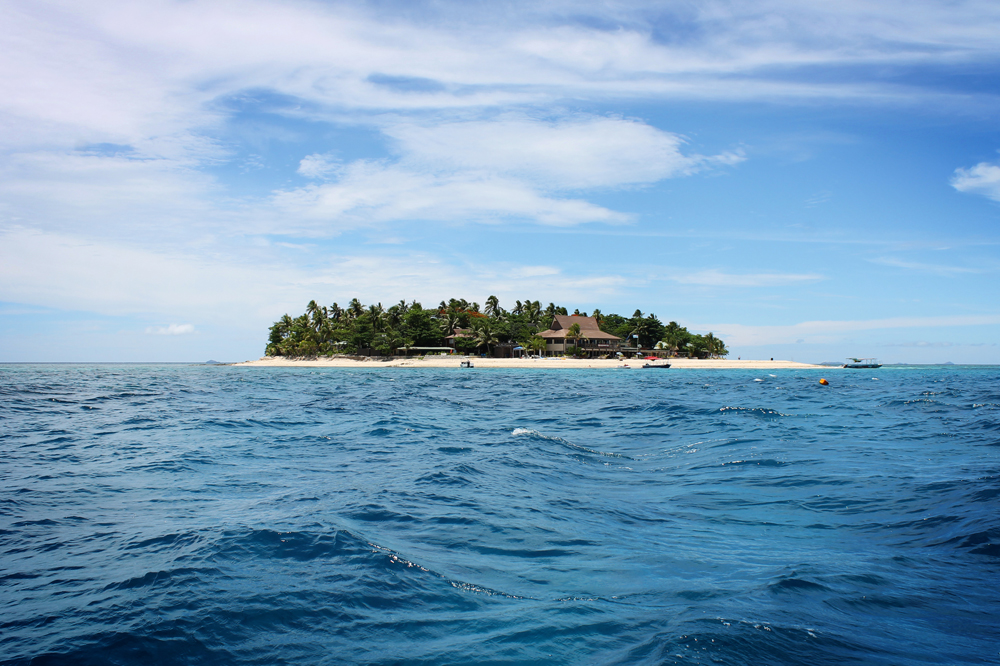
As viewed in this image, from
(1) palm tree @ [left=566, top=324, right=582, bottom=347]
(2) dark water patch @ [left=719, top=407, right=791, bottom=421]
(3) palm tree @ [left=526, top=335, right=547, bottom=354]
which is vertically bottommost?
(2) dark water patch @ [left=719, top=407, right=791, bottom=421]

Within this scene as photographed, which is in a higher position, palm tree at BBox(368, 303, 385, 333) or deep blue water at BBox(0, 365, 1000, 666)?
palm tree at BBox(368, 303, 385, 333)

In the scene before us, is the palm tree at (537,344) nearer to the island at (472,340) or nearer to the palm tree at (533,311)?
the island at (472,340)

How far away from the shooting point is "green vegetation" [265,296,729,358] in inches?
4245

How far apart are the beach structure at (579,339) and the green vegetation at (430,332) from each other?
2.54ft

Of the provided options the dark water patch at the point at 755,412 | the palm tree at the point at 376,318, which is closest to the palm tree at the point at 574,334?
the palm tree at the point at 376,318

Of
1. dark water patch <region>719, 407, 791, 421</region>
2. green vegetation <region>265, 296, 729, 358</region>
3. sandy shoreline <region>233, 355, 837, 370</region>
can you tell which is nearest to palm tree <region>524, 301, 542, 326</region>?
green vegetation <region>265, 296, 729, 358</region>

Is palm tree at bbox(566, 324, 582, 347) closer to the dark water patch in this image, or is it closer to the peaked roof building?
the peaked roof building

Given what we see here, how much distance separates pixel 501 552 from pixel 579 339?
103427 millimetres

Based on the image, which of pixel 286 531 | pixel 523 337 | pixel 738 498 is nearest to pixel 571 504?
pixel 738 498

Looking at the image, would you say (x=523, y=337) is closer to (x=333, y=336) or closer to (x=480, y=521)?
(x=333, y=336)

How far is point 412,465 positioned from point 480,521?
16.5 feet

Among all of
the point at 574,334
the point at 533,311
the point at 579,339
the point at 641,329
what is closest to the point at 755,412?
the point at 574,334

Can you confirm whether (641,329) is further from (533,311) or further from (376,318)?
(376,318)

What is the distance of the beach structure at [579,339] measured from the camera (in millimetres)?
110188
